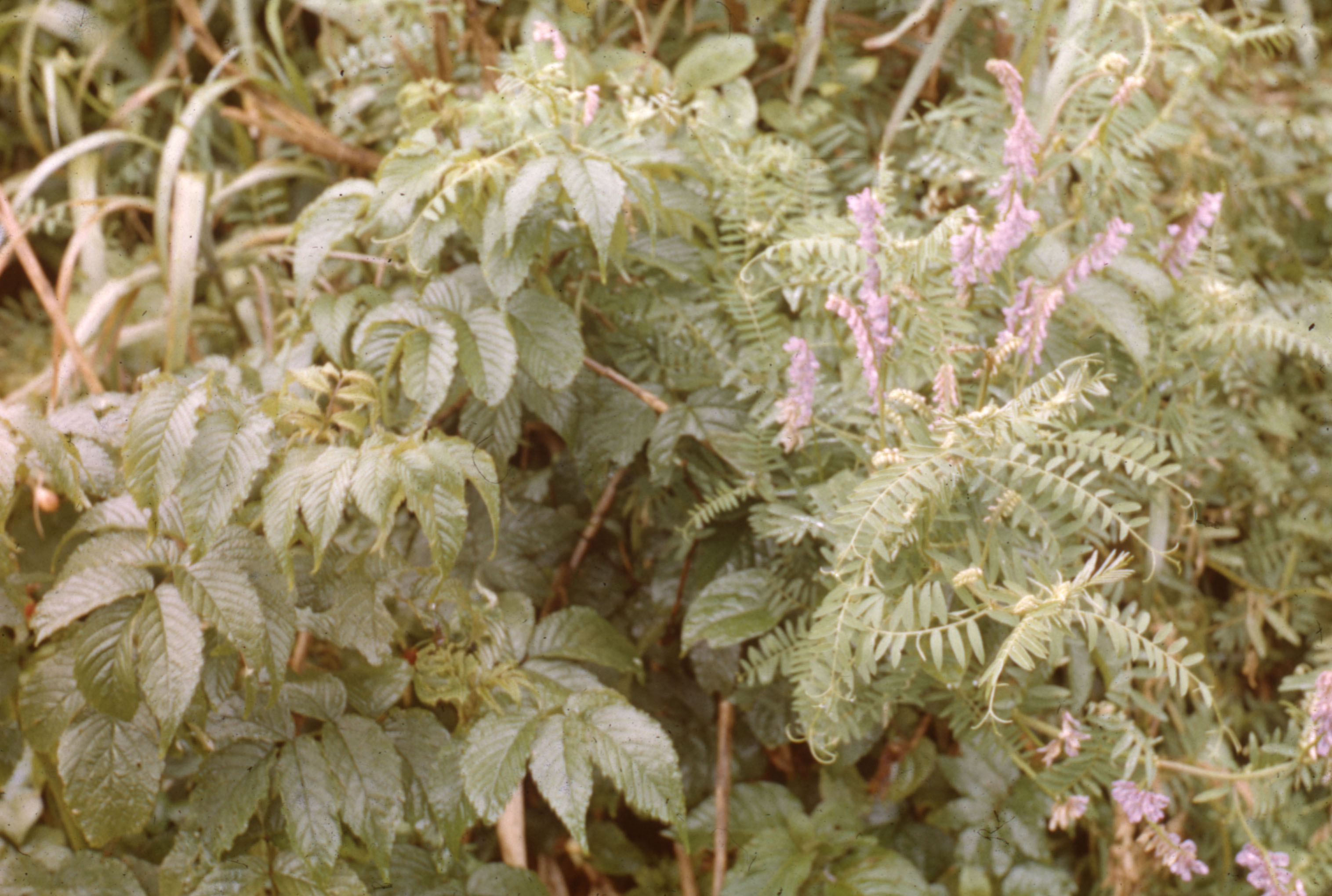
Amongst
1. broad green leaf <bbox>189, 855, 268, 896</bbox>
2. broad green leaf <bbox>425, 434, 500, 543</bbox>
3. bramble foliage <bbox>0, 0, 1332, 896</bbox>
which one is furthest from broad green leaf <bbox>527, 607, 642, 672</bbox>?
broad green leaf <bbox>189, 855, 268, 896</bbox>

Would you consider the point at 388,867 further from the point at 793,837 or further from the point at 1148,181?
the point at 1148,181

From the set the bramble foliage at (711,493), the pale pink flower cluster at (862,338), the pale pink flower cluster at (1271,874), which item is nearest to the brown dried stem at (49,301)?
the bramble foliage at (711,493)

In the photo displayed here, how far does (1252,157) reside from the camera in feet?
5.00

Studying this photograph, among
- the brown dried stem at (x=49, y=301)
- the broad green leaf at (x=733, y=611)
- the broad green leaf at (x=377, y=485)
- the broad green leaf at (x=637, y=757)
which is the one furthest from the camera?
the brown dried stem at (x=49, y=301)

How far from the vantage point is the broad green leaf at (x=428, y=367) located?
2.95 ft

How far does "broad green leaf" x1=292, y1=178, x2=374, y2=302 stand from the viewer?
1.02 meters

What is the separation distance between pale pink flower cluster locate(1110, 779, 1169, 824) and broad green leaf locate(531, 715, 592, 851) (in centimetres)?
51

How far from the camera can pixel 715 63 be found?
133 centimetres

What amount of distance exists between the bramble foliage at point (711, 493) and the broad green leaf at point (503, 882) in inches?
1.0

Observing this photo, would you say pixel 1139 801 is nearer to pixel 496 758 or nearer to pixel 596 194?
pixel 496 758

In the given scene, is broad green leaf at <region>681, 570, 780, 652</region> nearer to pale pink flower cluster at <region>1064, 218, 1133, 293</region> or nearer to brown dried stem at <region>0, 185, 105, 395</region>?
pale pink flower cluster at <region>1064, 218, 1133, 293</region>

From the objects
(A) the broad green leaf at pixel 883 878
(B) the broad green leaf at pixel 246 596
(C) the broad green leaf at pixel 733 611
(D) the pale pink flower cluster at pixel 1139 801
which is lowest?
(A) the broad green leaf at pixel 883 878

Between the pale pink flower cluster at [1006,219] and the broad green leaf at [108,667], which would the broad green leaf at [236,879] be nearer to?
the broad green leaf at [108,667]

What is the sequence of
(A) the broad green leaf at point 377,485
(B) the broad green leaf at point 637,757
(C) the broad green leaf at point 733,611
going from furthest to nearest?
(C) the broad green leaf at point 733,611, (B) the broad green leaf at point 637,757, (A) the broad green leaf at point 377,485
